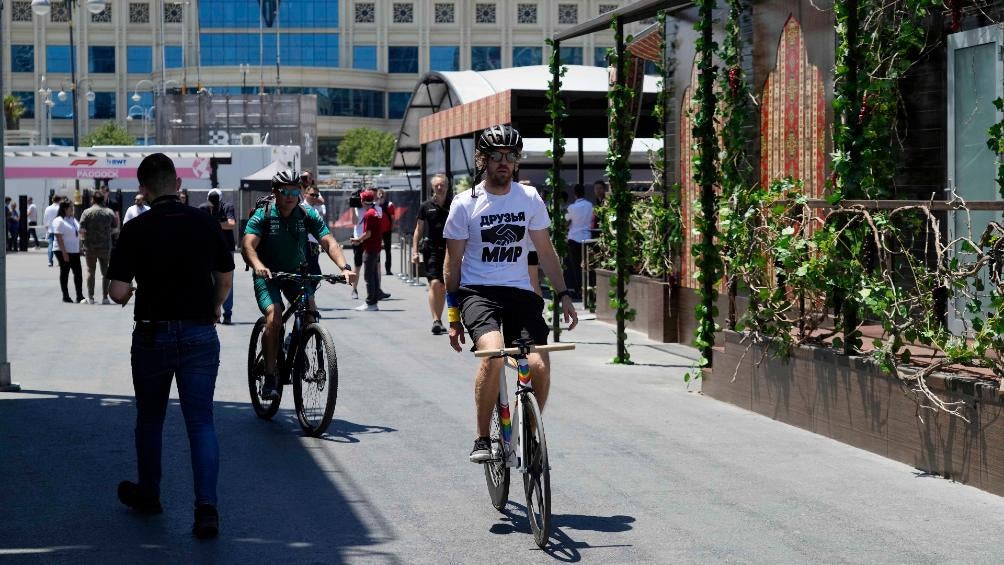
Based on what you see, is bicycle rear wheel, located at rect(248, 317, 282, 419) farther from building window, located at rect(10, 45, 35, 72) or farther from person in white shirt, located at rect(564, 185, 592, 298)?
building window, located at rect(10, 45, 35, 72)

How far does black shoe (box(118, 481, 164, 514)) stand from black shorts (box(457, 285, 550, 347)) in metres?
1.76

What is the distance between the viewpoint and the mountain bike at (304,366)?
9.73m

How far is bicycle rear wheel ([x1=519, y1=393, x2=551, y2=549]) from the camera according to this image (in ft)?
20.8

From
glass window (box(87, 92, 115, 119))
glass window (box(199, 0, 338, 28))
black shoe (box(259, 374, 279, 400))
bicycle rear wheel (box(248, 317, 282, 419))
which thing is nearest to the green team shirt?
bicycle rear wheel (box(248, 317, 282, 419))

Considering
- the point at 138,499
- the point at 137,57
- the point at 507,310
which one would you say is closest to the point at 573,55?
the point at 137,57

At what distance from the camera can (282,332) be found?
1027 centimetres

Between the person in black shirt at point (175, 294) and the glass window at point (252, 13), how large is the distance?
4239 inches

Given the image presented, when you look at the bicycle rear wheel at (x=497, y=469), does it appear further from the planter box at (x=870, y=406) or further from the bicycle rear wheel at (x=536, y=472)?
the planter box at (x=870, y=406)

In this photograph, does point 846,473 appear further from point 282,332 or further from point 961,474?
point 282,332

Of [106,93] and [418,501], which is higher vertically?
[106,93]

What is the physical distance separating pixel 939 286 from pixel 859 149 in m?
1.39

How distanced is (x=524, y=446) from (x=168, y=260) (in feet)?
6.20

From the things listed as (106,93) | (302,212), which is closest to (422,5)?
(106,93)

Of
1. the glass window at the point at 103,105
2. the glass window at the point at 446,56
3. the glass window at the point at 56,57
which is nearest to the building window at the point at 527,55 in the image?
the glass window at the point at 446,56
